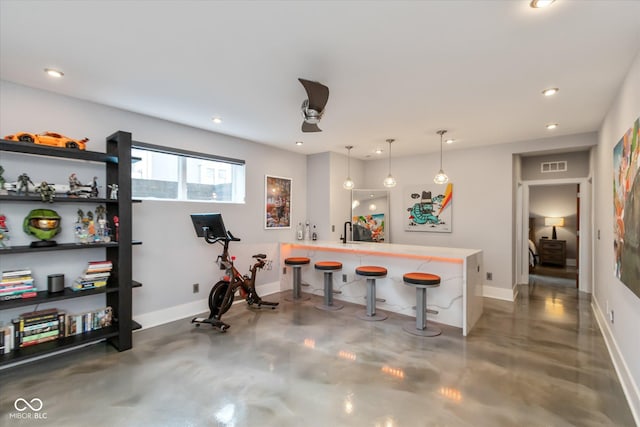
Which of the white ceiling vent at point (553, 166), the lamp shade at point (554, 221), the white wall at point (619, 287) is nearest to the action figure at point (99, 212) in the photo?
the white wall at point (619, 287)

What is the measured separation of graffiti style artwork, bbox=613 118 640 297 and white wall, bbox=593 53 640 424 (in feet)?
0.45

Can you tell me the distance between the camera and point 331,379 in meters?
2.66

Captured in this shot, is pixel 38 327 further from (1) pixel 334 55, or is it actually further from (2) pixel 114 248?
(1) pixel 334 55

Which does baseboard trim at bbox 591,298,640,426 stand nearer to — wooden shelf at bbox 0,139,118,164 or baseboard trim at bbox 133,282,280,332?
baseboard trim at bbox 133,282,280,332

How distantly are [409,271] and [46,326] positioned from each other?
13.7 ft

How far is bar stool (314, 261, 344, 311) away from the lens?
4.61 metres

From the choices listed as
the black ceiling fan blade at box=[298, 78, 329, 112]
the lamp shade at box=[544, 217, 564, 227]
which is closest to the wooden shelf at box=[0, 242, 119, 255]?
the black ceiling fan blade at box=[298, 78, 329, 112]

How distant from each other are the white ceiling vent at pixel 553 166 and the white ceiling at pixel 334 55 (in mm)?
2214

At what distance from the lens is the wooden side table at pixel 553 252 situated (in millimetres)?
7867

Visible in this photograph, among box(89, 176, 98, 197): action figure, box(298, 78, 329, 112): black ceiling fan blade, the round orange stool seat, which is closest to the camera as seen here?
box(298, 78, 329, 112): black ceiling fan blade

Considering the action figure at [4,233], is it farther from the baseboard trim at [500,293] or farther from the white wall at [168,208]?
the baseboard trim at [500,293]

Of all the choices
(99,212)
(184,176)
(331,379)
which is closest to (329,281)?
(331,379)

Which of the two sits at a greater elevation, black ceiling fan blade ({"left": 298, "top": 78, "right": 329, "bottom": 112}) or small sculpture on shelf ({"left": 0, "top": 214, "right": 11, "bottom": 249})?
black ceiling fan blade ({"left": 298, "top": 78, "right": 329, "bottom": 112})

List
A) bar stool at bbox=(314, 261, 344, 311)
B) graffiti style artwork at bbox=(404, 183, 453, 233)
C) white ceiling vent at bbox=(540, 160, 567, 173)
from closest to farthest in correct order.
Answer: bar stool at bbox=(314, 261, 344, 311)
white ceiling vent at bbox=(540, 160, 567, 173)
graffiti style artwork at bbox=(404, 183, 453, 233)
